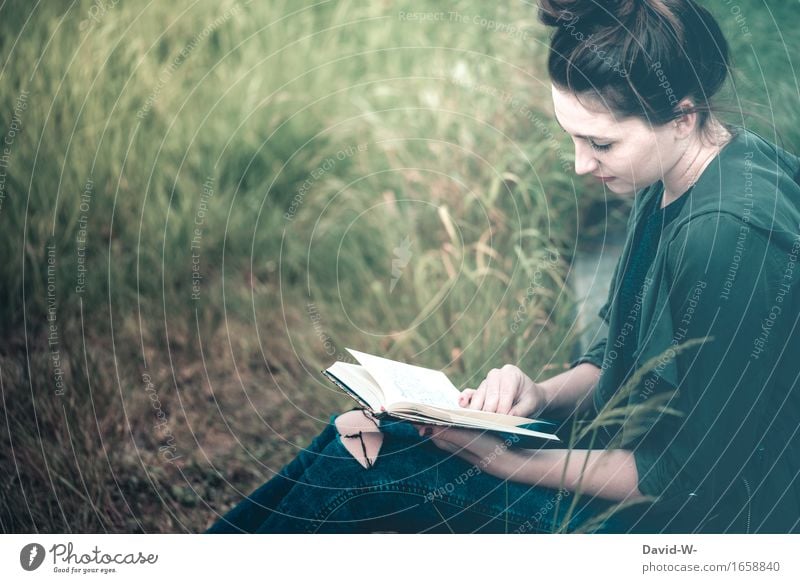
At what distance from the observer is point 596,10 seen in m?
1.83

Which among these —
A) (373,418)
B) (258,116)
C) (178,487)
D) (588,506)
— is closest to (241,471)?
(178,487)

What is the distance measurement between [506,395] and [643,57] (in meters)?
0.65

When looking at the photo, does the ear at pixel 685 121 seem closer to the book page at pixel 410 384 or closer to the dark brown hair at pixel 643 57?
the dark brown hair at pixel 643 57

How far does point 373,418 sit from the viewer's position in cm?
164

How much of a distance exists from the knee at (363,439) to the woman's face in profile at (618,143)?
0.65m

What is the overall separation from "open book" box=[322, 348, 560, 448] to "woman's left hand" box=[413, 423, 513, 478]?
0.7 inches

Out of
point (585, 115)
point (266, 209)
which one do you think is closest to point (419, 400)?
point (585, 115)

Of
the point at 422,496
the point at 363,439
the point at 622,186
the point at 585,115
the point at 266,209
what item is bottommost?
the point at 422,496

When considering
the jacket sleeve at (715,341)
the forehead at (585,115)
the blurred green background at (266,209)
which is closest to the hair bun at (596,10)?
the forehead at (585,115)

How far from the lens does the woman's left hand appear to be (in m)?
1.64

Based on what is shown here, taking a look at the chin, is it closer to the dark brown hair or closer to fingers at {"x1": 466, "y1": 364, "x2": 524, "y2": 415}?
the dark brown hair

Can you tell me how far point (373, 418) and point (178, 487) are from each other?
0.77 metres

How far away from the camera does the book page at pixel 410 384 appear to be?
1664 mm

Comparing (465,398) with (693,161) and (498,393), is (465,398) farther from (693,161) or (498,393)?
(693,161)
